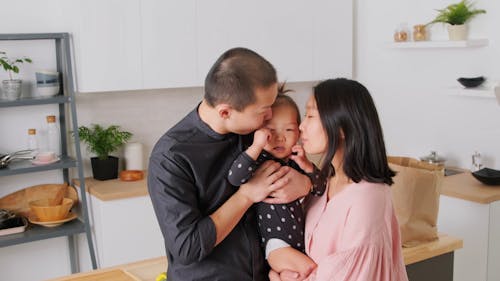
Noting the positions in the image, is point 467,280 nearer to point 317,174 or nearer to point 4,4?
point 317,174

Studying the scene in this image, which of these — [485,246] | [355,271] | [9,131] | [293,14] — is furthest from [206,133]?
[293,14]

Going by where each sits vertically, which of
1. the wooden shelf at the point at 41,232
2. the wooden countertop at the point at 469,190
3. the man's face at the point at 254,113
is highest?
the man's face at the point at 254,113

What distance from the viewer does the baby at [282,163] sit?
1.67 m

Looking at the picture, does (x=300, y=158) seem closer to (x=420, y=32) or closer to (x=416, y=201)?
(x=416, y=201)

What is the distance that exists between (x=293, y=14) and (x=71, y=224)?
6.32ft

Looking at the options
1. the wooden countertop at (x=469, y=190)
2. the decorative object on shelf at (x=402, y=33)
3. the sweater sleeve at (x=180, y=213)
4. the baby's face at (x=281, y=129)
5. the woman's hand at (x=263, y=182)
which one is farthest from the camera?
the decorative object on shelf at (x=402, y=33)

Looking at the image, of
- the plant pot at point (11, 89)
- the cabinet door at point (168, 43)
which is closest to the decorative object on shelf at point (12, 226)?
the plant pot at point (11, 89)

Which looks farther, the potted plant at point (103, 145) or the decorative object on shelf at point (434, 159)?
the decorative object on shelf at point (434, 159)

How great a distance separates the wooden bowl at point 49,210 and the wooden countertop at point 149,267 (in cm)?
148

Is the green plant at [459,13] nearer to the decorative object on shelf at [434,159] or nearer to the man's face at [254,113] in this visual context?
the decorative object on shelf at [434,159]

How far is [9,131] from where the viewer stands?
3.79 m

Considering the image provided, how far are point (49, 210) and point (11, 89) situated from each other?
68 cm

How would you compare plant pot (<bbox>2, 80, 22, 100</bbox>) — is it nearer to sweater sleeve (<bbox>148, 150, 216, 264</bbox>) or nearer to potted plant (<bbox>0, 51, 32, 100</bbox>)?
potted plant (<bbox>0, 51, 32, 100</bbox>)

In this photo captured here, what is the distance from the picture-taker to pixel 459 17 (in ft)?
12.6
